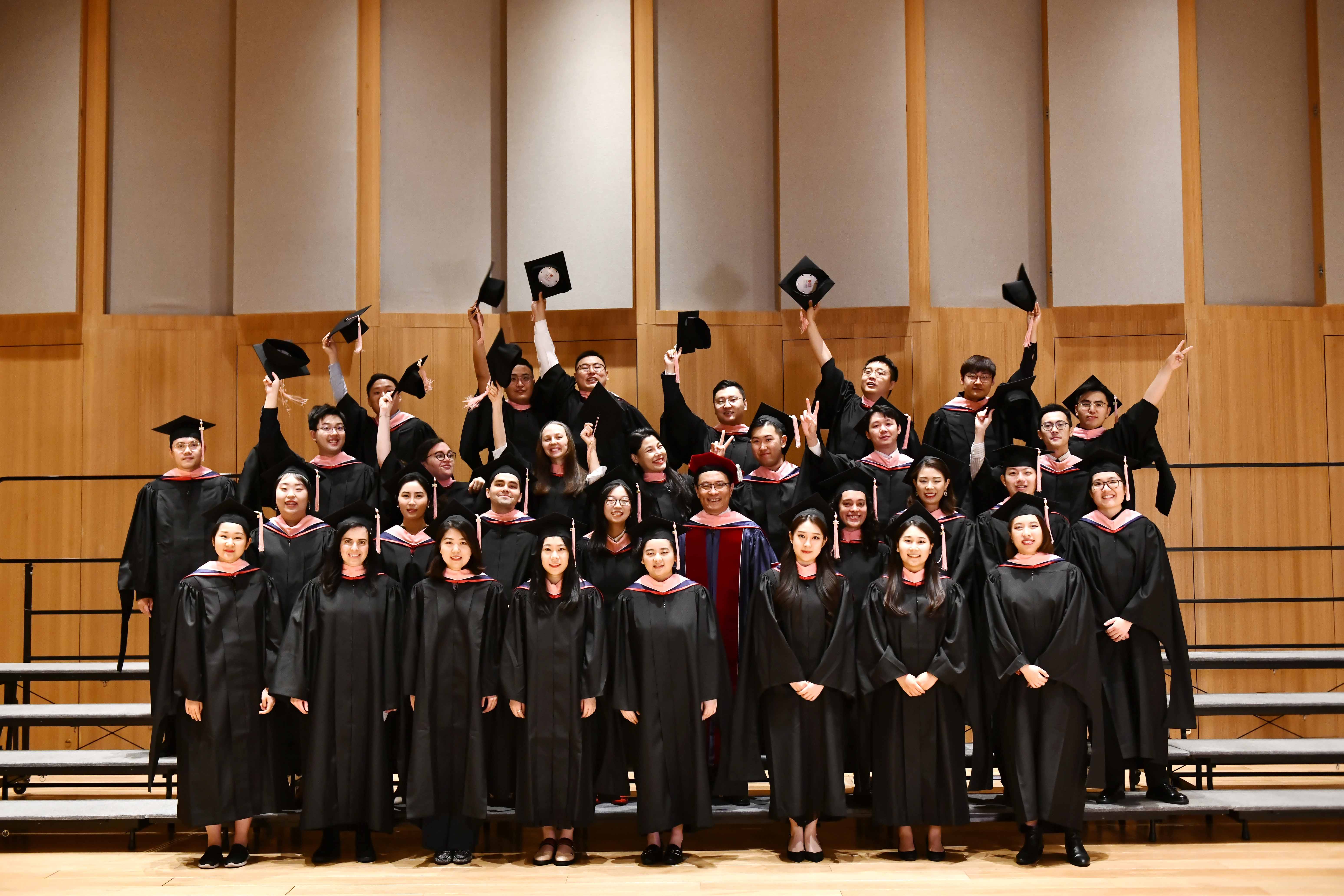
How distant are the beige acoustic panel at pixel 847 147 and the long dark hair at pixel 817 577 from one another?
2944 millimetres

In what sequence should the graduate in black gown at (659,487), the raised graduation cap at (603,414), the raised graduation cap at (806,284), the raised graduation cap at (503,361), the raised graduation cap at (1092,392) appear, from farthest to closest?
the raised graduation cap at (806,284) → the raised graduation cap at (503,361) → the raised graduation cap at (1092,392) → the raised graduation cap at (603,414) → the graduate in black gown at (659,487)

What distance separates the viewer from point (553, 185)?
743cm

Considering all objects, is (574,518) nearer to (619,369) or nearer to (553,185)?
(619,369)

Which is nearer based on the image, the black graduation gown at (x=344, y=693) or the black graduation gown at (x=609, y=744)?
the black graduation gown at (x=344, y=693)

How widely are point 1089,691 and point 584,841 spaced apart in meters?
2.23

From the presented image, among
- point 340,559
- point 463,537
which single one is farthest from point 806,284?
point 340,559

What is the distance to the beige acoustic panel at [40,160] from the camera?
748 centimetres

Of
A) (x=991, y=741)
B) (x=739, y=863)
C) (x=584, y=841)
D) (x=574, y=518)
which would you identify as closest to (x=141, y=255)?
(x=574, y=518)

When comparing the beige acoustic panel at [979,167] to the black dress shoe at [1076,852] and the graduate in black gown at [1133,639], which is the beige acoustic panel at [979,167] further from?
the black dress shoe at [1076,852]

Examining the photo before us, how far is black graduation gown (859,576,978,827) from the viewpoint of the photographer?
4512 mm

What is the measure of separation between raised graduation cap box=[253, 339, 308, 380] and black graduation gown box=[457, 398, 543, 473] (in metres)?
0.95

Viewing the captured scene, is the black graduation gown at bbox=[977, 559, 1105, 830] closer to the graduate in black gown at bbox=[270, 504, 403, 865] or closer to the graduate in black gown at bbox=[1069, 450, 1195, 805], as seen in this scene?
the graduate in black gown at bbox=[1069, 450, 1195, 805]

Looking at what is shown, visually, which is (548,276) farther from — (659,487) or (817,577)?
(817,577)

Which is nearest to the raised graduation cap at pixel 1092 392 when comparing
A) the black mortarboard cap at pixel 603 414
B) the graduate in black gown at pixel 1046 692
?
the graduate in black gown at pixel 1046 692
